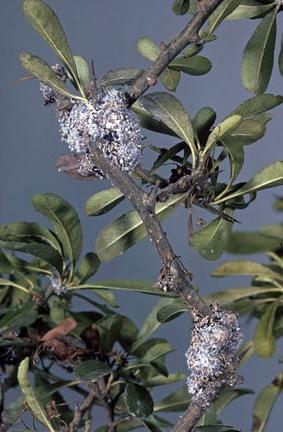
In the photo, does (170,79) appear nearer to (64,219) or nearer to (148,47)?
(148,47)

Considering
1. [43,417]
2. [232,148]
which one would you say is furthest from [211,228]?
[43,417]

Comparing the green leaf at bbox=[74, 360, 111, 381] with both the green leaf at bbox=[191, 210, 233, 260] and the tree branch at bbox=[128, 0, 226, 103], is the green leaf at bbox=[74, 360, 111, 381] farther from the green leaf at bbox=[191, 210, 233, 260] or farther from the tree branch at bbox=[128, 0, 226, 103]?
the tree branch at bbox=[128, 0, 226, 103]

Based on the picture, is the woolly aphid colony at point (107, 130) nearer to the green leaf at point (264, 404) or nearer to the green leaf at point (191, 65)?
the green leaf at point (191, 65)

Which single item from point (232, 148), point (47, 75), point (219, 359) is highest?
point (47, 75)

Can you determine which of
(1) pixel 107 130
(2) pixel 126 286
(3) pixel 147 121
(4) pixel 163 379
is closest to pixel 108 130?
(1) pixel 107 130

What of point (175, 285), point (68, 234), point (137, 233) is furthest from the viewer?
point (68, 234)

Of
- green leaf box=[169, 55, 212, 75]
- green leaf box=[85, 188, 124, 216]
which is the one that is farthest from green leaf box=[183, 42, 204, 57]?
green leaf box=[85, 188, 124, 216]

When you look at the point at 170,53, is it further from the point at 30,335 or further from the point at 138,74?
the point at 30,335

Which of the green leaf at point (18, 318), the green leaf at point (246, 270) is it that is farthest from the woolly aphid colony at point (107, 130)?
the green leaf at point (246, 270)
